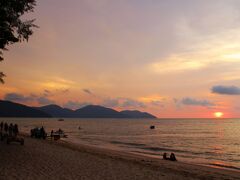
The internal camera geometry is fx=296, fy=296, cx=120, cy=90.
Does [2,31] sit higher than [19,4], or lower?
lower

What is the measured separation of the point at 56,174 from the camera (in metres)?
14.8

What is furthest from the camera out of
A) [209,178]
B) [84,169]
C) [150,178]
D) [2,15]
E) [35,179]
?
[209,178]

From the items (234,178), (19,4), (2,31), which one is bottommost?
(234,178)

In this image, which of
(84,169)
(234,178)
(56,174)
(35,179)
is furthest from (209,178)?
(35,179)

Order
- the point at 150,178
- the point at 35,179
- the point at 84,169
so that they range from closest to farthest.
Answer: the point at 35,179 → the point at 150,178 → the point at 84,169

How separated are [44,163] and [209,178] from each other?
34.8ft

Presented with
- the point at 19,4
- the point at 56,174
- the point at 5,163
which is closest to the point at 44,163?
the point at 5,163

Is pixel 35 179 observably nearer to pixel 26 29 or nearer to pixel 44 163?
pixel 44 163

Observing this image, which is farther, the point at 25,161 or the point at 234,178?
the point at 234,178

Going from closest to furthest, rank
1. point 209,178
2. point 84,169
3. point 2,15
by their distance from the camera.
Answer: point 2,15, point 84,169, point 209,178

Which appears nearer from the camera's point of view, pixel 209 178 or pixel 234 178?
pixel 209 178

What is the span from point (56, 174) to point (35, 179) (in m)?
1.68

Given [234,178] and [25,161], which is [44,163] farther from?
[234,178]

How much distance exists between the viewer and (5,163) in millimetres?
16547
